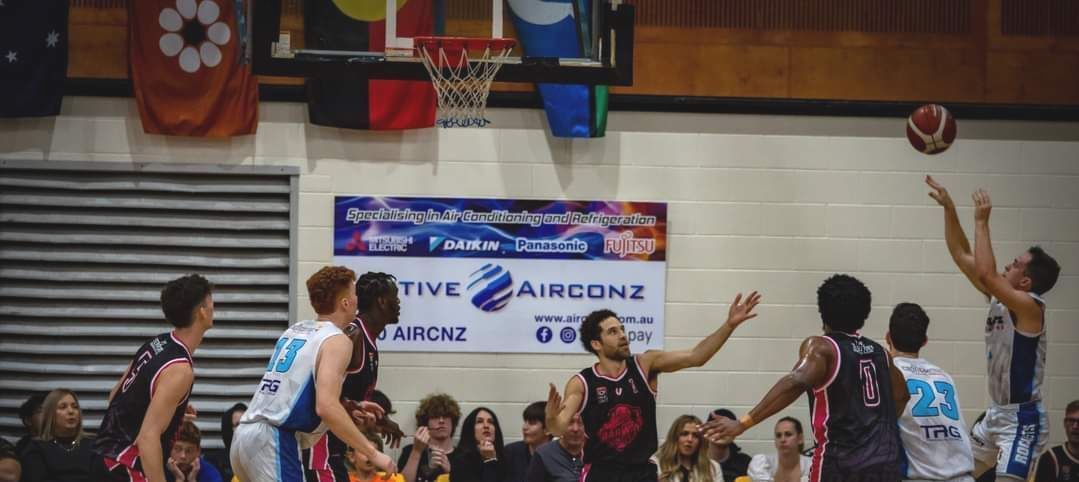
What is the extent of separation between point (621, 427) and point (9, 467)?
4.39m

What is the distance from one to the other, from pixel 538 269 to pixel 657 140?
1.47 m

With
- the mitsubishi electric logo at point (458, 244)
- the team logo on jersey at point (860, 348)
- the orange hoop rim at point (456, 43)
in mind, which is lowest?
the team logo on jersey at point (860, 348)

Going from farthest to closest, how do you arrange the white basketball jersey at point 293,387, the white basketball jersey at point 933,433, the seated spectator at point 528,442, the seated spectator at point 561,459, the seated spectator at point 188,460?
1. the seated spectator at point 528,442
2. the seated spectator at point 188,460
3. the seated spectator at point 561,459
4. the white basketball jersey at point 933,433
5. the white basketball jersey at point 293,387

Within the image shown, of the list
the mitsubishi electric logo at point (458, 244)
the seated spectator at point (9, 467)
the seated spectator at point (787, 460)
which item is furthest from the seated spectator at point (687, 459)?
the seated spectator at point (9, 467)

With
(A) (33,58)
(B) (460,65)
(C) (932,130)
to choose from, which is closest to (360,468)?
(B) (460,65)

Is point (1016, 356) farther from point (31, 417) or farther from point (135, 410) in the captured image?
point (31, 417)

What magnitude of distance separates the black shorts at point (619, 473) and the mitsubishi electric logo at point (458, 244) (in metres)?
3.51

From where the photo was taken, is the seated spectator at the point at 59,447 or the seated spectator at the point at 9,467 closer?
the seated spectator at the point at 9,467

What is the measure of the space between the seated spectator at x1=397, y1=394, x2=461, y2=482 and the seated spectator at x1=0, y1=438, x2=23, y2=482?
2.68 meters

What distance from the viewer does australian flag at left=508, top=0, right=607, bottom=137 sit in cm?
1089

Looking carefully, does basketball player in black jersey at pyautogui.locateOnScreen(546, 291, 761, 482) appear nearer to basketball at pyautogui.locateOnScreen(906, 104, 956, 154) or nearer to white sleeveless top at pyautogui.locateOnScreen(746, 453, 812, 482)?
basketball at pyautogui.locateOnScreen(906, 104, 956, 154)

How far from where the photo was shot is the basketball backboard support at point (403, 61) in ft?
29.3

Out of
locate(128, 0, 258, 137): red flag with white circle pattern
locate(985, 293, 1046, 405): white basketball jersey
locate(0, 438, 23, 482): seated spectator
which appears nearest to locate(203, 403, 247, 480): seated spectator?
locate(0, 438, 23, 482): seated spectator

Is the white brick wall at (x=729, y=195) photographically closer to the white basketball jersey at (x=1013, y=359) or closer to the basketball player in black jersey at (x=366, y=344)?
the white basketball jersey at (x=1013, y=359)
